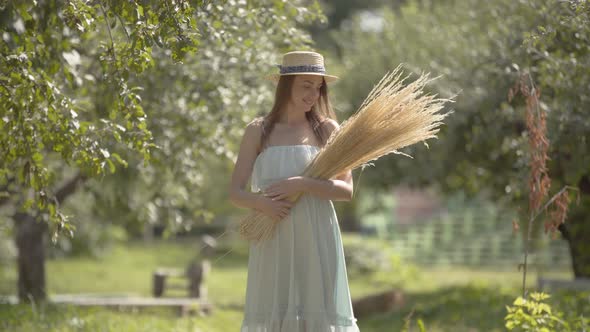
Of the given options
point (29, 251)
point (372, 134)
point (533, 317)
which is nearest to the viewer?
point (372, 134)

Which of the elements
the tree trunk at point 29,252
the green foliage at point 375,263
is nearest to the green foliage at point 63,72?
the tree trunk at point 29,252

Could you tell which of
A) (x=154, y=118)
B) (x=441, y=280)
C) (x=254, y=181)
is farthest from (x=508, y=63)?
(x=441, y=280)

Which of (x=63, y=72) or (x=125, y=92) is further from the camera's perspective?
(x=125, y=92)

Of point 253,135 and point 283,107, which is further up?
point 283,107

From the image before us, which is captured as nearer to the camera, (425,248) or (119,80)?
(119,80)

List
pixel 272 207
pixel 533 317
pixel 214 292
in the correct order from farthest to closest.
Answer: pixel 214 292 → pixel 533 317 → pixel 272 207

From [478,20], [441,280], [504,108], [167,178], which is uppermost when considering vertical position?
[478,20]

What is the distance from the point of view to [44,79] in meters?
4.68

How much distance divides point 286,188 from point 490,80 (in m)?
5.06

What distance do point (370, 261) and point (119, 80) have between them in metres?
15.6

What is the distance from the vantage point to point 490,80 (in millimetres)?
8953

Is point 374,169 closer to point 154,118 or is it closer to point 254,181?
point 154,118

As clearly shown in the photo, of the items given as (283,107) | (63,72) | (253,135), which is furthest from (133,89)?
(283,107)

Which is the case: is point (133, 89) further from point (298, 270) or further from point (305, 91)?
point (298, 270)
